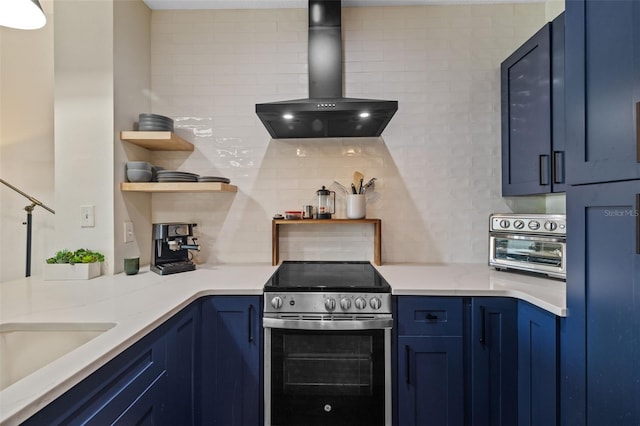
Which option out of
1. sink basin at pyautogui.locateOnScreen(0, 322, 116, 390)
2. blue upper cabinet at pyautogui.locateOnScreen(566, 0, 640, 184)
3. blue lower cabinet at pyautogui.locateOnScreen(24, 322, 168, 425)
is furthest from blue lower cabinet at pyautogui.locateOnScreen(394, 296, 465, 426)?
Answer: sink basin at pyautogui.locateOnScreen(0, 322, 116, 390)

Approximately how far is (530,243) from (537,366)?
2.20 feet

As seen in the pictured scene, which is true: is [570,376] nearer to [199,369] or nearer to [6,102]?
[199,369]

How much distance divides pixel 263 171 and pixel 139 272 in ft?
3.35

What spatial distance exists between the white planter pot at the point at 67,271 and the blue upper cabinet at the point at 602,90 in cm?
235

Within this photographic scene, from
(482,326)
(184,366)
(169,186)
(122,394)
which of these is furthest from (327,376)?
(169,186)

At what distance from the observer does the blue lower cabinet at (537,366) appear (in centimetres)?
125

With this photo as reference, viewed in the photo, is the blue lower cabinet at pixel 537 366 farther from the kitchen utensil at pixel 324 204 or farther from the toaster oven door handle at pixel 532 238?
the kitchen utensil at pixel 324 204

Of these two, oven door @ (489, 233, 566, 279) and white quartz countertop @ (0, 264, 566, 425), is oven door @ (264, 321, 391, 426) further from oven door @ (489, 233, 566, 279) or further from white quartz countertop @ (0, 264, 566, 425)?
oven door @ (489, 233, 566, 279)

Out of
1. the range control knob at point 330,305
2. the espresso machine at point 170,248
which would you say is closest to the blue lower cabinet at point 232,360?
the range control knob at point 330,305

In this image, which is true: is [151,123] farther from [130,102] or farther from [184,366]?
[184,366]

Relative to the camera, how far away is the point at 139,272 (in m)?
1.85

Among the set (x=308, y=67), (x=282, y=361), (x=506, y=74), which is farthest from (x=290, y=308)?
(x=506, y=74)

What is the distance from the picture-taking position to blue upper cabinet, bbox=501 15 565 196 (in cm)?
163

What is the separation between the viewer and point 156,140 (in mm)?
1888
